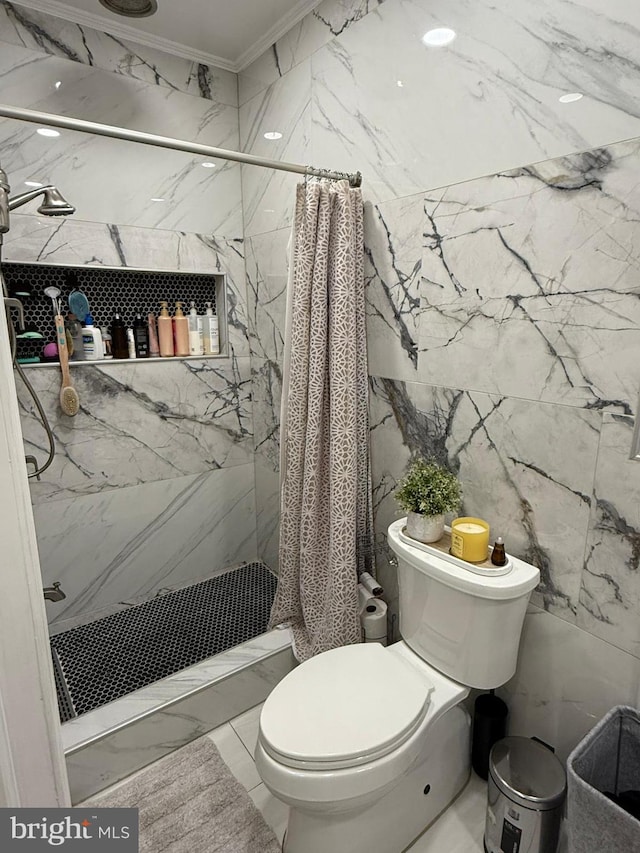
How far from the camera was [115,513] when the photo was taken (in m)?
2.20

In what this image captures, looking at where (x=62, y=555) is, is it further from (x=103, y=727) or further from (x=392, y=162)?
(x=392, y=162)

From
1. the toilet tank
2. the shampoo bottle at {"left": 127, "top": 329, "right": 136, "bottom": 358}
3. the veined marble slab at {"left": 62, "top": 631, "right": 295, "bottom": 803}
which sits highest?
the shampoo bottle at {"left": 127, "top": 329, "right": 136, "bottom": 358}

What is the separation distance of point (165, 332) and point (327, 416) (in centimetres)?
96

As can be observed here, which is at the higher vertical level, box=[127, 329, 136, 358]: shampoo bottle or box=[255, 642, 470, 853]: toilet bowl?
box=[127, 329, 136, 358]: shampoo bottle

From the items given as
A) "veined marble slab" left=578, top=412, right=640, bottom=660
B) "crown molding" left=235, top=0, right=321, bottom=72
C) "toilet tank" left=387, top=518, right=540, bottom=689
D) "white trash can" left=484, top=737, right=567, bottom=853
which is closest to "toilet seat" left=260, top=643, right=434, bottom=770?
"toilet tank" left=387, top=518, right=540, bottom=689

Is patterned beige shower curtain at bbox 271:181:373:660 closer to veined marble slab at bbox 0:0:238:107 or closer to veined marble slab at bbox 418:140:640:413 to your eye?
veined marble slab at bbox 418:140:640:413

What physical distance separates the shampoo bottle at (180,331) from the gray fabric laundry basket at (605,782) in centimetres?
203

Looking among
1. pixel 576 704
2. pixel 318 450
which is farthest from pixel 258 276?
pixel 576 704

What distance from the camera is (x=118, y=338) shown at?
6.82ft

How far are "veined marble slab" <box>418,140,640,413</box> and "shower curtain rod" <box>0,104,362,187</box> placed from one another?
0.38 metres

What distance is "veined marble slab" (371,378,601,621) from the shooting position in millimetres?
1217

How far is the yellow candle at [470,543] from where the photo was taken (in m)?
1.29

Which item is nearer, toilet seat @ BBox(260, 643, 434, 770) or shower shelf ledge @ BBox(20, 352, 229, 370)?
toilet seat @ BBox(260, 643, 434, 770)

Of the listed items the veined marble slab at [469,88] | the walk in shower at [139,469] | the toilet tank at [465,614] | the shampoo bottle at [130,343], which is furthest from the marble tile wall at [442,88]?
the toilet tank at [465,614]
